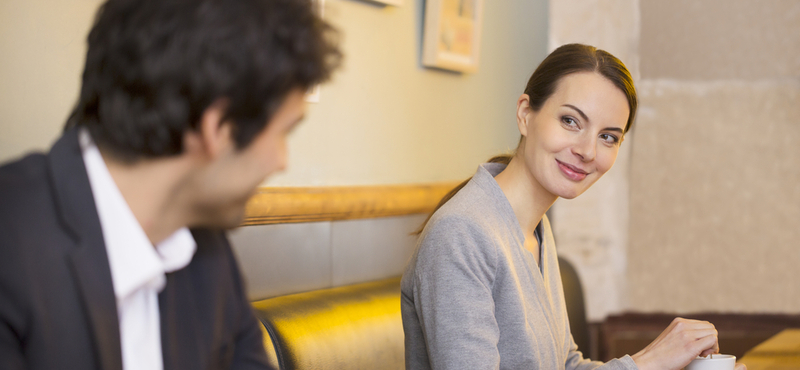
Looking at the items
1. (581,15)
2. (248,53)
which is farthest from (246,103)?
(581,15)

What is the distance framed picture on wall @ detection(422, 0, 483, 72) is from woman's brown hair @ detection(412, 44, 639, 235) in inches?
26.4

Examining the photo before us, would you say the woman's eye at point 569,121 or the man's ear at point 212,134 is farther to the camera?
the woman's eye at point 569,121

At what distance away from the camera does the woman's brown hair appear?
4.76 ft

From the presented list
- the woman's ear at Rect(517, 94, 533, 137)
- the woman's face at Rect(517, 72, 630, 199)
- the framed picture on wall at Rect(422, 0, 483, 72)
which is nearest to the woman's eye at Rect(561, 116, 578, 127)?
the woman's face at Rect(517, 72, 630, 199)

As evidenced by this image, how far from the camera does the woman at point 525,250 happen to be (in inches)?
47.9

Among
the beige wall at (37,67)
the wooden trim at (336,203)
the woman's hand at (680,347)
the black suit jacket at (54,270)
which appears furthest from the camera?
the wooden trim at (336,203)

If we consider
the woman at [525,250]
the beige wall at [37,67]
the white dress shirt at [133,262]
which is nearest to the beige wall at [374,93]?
the beige wall at [37,67]

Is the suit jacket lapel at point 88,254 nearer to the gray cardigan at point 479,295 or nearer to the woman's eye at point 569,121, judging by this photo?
the gray cardigan at point 479,295

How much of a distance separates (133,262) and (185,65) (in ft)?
0.79

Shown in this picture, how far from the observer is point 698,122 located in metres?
2.68

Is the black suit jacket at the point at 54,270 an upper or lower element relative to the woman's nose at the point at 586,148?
lower

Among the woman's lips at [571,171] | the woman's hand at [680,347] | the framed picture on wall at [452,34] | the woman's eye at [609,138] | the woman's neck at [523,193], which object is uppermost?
the framed picture on wall at [452,34]

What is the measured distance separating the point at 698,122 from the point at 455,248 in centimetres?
186

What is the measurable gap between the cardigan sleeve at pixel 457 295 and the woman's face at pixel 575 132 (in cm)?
28
